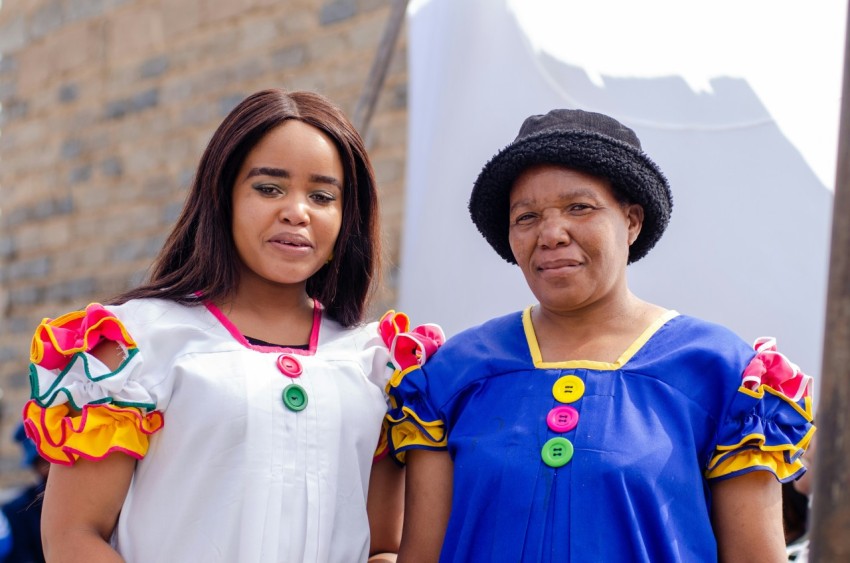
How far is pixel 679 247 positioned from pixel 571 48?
2.07 ft

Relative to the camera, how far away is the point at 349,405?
206 centimetres

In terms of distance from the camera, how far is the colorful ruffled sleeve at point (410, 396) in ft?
6.68

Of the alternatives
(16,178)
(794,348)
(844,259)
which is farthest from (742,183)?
(16,178)

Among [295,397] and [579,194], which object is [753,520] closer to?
[579,194]

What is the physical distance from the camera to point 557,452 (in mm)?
1846

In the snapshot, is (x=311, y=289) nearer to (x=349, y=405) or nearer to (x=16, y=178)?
(x=349, y=405)

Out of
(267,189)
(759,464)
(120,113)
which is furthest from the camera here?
(120,113)

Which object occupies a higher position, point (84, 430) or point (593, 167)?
point (593, 167)

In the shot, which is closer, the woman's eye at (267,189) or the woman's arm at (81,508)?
the woman's arm at (81,508)

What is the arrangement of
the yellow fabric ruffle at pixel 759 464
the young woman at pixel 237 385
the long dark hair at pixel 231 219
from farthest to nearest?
the long dark hair at pixel 231 219
the young woman at pixel 237 385
the yellow fabric ruffle at pixel 759 464

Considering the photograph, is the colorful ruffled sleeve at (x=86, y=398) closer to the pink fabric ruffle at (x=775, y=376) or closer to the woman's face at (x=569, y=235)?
the woman's face at (x=569, y=235)

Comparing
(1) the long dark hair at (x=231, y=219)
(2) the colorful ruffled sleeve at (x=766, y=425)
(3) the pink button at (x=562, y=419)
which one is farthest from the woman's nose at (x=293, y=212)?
(2) the colorful ruffled sleeve at (x=766, y=425)

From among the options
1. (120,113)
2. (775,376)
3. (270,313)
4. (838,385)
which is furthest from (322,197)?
(120,113)

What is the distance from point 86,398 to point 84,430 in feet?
0.18
